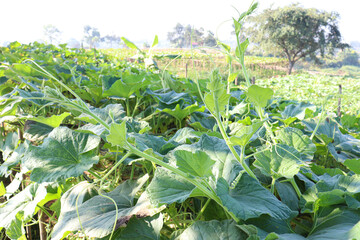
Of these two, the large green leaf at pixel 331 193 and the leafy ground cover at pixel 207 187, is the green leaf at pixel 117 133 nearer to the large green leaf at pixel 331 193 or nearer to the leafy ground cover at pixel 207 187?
the leafy ground cover at pixel 207 187

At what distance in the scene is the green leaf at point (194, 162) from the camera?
465mm

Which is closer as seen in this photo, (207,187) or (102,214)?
(207,187)

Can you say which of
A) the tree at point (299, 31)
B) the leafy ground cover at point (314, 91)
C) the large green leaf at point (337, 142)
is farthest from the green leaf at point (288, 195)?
the tree at point (299, 31)

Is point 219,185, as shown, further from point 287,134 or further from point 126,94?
point 126,94

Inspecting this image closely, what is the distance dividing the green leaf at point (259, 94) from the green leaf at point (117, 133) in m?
0.25

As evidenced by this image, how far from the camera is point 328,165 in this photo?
1179 millimetres

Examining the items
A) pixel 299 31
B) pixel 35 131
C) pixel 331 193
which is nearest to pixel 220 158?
pixel 331 193

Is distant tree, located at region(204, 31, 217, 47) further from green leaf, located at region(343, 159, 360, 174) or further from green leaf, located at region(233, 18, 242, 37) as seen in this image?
green leaf, located at region(343, 159, 360, 174)

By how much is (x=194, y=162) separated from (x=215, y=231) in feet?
0.47

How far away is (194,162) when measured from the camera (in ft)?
1.56

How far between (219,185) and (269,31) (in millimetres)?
30611

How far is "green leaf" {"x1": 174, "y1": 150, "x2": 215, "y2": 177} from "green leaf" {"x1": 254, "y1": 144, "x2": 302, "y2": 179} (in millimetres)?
183

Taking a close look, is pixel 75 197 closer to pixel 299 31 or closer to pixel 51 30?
pixel 299 31

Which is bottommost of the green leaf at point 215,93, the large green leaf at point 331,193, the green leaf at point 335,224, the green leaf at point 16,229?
the green leaf at point 16,229
